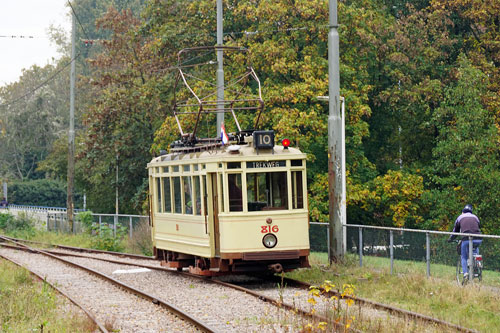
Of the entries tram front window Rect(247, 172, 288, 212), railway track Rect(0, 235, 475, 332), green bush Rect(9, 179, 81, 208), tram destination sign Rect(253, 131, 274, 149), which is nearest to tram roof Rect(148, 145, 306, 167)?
tram destination sign Rect(253, 131, 274, 149)

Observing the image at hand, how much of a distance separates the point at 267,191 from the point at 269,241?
3.19 ft

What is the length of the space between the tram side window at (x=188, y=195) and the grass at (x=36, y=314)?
3.21 meters

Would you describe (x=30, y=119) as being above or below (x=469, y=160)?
above

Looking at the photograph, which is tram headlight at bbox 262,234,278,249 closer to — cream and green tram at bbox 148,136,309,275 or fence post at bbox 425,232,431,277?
cream and green tram at bbox 148,136,309,275

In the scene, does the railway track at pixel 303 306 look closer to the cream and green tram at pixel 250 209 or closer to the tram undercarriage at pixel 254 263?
the tram undercarriage at pixel 254 263

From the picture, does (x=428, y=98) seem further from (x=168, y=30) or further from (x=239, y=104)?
(x=168, y=30)

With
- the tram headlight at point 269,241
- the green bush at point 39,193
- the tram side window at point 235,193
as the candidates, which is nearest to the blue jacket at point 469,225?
the tram headlight at point 269,241

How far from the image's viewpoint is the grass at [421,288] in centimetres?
1229

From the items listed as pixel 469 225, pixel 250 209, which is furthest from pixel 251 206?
pixel 469 225

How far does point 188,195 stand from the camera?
1780cm

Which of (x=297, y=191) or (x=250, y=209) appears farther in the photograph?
(x=297, y=191)

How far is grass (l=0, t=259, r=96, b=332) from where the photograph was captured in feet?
37.5

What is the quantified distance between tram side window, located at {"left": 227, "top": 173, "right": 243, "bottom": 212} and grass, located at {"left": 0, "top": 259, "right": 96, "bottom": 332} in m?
3.57

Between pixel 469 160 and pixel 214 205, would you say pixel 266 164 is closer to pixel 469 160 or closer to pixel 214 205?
pixel 214 205
